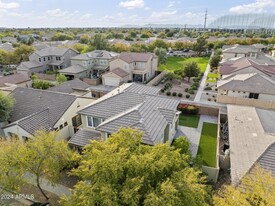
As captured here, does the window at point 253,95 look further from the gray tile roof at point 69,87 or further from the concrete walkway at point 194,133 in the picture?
the gray tile roof at point 69,87

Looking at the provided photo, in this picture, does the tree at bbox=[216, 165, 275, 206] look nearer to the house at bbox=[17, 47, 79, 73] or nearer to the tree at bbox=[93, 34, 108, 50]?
the house at bbox=[17, 47, 79, 73]

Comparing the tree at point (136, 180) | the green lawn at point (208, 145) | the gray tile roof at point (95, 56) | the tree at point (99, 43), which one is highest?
the tree at point (99, 43)

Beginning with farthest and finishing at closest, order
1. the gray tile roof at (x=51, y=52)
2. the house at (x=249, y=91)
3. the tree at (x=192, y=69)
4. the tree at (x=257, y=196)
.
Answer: the gray tile roof at (x=51, y=52)
the tree at (x=192, y=69)
the house at (x=249, y=91)
the tree at (x=257, y=196)

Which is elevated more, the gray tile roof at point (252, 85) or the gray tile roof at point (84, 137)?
the gray tile roof at point (252, 85)

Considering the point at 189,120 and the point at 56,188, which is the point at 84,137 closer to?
the point at 56,188

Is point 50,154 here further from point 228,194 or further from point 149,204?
point 228,194

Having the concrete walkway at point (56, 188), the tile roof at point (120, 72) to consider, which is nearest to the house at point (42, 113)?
the concrete walkway at point (56, 188)

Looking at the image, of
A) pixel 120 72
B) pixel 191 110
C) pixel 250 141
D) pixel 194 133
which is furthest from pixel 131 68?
pixel 250 141
